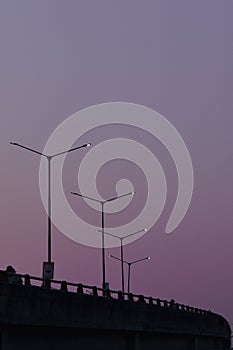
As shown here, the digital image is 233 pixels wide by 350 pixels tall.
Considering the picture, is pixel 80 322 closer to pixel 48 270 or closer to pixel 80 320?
pixel 80 320

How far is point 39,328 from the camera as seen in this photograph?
131 feet

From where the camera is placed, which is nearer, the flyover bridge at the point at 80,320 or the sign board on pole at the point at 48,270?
the flyover bridge at the point at 80,320

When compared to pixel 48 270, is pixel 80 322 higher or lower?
lower

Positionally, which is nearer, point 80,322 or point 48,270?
point 80,322

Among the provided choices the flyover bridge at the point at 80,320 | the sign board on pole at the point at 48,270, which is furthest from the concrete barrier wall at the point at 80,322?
the sign board on pole at the point at 48,270

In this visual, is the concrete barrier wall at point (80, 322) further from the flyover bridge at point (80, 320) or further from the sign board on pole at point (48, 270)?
the sign board on pole at point (48, 270)

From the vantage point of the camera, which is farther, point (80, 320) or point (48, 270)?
point (48, 270)

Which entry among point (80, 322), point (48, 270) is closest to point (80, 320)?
point (80, 322)

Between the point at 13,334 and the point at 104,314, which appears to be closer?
the point at 13,334

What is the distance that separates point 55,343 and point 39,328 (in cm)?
229

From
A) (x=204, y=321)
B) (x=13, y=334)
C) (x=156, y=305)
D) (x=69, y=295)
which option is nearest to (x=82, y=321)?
(x=69, y=295)

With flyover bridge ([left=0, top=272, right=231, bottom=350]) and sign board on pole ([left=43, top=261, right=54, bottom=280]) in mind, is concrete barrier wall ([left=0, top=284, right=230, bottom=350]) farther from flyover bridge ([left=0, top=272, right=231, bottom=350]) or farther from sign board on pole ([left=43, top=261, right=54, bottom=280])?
sign board on pole ([left=43, top=261, right=54, bottom=280])

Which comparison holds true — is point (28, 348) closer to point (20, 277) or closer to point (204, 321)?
point (20, 277)

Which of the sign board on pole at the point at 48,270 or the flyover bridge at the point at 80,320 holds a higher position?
the sign board on pole at the point at 48,270
